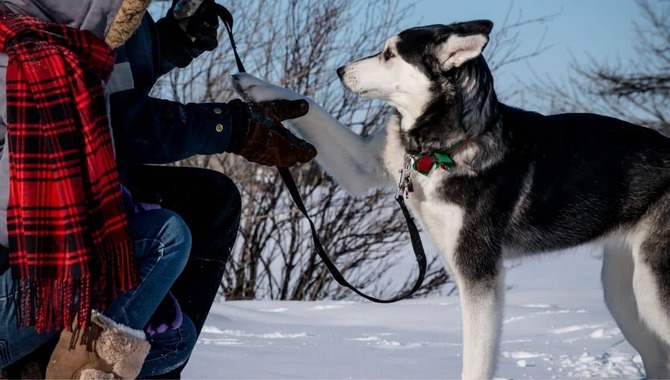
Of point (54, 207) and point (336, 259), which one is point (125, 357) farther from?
point (336, 259)

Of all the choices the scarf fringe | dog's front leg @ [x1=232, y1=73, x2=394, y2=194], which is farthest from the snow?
the scarf fringe

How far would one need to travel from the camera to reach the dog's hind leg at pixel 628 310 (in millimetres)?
3070

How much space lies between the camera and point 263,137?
229cm

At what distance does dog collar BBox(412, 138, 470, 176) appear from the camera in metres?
2.87

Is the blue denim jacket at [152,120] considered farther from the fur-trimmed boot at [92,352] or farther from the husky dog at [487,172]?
the husky dog at [487,172]

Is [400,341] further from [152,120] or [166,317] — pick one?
[152,120]

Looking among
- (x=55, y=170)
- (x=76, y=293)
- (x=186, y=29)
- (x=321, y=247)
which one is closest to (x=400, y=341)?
(x=321, y=247)

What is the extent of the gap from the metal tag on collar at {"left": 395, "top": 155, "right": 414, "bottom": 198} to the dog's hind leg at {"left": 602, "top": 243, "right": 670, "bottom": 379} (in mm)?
901

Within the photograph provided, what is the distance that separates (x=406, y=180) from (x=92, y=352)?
4.54 ft

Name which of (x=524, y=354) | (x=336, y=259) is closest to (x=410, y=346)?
(x=524, y=354)

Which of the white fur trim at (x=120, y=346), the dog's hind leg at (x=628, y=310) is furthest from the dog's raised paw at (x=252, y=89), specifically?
the dog's hind leg at (x=628, y=310)

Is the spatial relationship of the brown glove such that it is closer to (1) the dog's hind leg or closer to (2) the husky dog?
(2) the husky dog

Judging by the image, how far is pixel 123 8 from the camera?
1.81 m

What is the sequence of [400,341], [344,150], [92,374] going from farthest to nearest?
[400,341], [344,150], [92,374]
